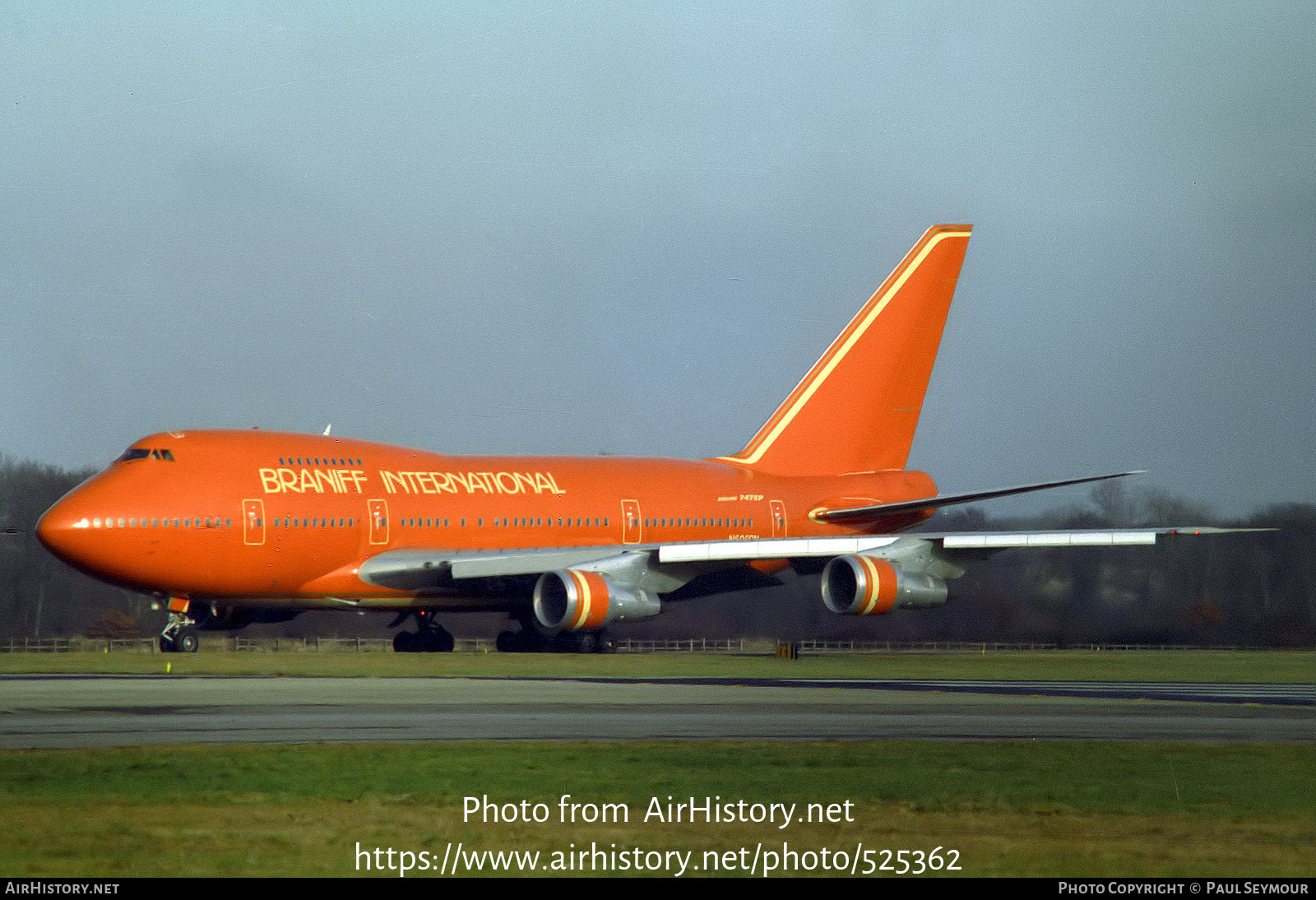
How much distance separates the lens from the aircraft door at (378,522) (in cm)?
3597

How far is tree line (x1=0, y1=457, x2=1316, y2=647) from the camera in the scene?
36.5 metres

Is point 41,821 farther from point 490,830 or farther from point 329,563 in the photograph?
point 329,563

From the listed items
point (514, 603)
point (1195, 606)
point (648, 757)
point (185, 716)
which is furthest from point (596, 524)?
point (648, 757)

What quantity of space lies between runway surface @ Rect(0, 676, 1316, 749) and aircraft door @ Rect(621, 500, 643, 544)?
45.7ft

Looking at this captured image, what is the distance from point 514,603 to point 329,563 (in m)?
4.63

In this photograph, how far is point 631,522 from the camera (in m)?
39.8

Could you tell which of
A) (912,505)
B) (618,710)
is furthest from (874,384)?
(618,710)

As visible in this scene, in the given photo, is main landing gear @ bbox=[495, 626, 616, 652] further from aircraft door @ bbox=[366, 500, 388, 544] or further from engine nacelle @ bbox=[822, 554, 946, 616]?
engine nacelle @ bbox=[822, 554, 946, 616]

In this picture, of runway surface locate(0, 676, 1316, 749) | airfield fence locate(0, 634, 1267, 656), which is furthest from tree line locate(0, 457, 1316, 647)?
runway surface locate(0, 676, 1316, 749)

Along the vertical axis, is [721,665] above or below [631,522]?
below

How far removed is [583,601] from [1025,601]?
35.7ft

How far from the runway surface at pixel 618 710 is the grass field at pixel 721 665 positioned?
6.95 ft

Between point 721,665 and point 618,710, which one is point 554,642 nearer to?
point 721,665

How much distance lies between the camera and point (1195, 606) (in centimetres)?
3684
